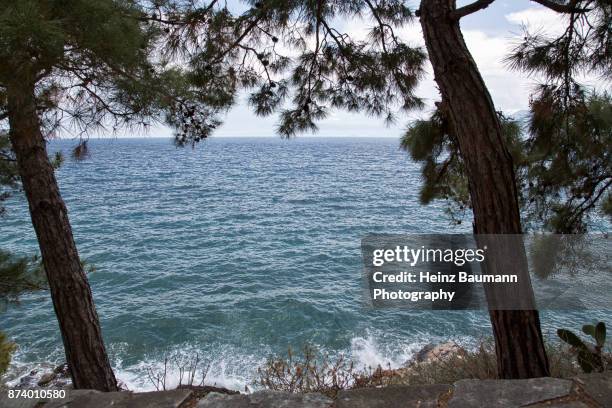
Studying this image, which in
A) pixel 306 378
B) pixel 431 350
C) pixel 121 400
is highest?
pixel 121 400

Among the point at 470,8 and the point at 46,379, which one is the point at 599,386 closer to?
the point at 470,8

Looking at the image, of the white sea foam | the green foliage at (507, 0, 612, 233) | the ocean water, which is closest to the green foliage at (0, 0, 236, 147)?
the ocean water

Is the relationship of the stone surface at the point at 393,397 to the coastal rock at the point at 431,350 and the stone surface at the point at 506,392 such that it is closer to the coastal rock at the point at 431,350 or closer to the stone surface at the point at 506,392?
the stone surface at the point at 506,392

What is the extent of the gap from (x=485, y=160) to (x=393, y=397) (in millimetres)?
1533

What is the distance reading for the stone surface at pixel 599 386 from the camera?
1.79 meters

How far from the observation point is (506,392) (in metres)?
1.90

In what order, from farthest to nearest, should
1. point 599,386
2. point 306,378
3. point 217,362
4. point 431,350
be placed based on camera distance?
point 217,362, point 431,350, point 306,378, point 599,386

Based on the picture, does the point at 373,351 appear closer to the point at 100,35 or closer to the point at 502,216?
the point at 502,216

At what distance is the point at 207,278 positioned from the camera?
13539mm

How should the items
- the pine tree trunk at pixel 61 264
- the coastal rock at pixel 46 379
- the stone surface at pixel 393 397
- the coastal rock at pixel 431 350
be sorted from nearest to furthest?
the stone surface at pixel 393 397, the pine tree trunk at pixel 61 264, the coastal rock at pixel 46 379, the coastal rock at pixel 431 350

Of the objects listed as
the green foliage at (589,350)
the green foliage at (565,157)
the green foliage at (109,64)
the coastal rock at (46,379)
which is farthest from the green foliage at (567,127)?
the coastal rock at (46,379)

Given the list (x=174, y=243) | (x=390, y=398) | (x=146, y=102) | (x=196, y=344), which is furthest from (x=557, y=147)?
(x=174, y=243)

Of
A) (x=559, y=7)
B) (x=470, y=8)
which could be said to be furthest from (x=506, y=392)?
(x=559, y=7)

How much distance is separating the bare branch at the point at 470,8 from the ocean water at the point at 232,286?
3.66 metres
